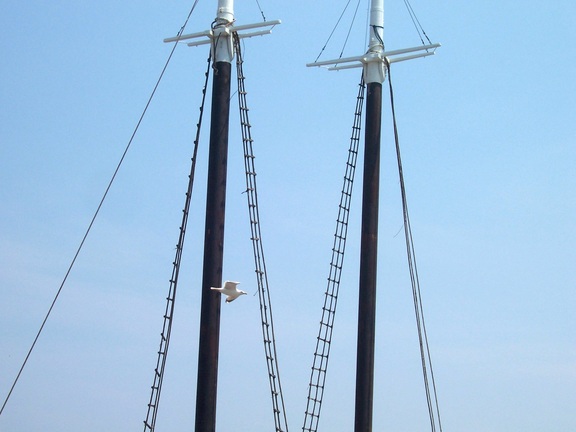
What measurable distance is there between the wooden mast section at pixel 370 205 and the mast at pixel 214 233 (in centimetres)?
361

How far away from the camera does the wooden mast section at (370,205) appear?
26516mm

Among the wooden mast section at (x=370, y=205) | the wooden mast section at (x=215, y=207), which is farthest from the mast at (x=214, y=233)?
the wooden mast section at (x=370, y=205)

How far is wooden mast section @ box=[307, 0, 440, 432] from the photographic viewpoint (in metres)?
26.5

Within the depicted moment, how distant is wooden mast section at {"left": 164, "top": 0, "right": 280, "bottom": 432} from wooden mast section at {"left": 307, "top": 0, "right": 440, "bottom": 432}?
3460 millimetres

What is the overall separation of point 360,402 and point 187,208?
5696mm

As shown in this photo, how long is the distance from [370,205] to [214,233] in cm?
446

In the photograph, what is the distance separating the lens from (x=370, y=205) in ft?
90.0

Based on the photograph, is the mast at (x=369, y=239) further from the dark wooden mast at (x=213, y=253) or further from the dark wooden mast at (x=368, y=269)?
the dark wooden mast at (x=213, y=253)

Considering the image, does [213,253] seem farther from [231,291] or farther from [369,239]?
[369,239]

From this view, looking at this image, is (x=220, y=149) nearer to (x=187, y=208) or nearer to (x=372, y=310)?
(x=187, y=208)

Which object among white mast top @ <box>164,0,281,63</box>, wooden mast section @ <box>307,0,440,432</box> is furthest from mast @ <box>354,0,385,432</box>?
white mast top @ <box>164,0,281,63</box>

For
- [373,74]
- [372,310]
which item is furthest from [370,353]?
[373,74]

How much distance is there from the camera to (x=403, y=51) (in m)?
28.4

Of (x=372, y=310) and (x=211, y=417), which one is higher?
(x=372, y=310)
